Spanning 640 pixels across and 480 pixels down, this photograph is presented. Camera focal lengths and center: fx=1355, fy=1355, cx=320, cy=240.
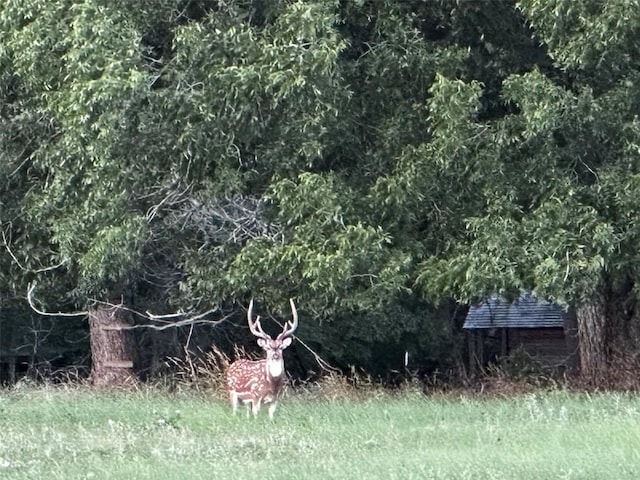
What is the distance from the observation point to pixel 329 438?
522 inches

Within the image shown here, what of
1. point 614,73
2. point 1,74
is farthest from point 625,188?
point 1,74

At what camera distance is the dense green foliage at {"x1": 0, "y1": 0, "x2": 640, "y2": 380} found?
15.9m

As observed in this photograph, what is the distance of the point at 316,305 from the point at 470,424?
390 cm

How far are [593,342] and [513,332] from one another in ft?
53.1

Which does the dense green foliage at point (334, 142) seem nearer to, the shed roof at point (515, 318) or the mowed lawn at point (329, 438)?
the mowed lawn at point (329, 438)

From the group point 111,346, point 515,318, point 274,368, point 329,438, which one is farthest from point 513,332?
point 329,438

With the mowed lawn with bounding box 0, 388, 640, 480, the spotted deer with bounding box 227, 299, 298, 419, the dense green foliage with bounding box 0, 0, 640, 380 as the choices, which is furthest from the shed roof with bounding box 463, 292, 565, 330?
the spotted deer with bounding box 227, 299, 298, 419

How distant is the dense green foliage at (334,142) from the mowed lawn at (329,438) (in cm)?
161

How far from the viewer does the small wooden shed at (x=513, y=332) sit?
3391 cm

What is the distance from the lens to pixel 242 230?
17688mm

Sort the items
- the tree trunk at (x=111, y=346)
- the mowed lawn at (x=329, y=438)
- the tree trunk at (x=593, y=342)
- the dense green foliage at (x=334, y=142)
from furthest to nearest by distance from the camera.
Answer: the tree trunk at (x=111, y=346) → the tree trunk at (x=593, y=342) → the dense green foliage at (x=334, y=142) → the mowed lawn at (x=329, y=438)

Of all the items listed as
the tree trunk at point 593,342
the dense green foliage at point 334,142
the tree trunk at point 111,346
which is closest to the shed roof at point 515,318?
the tree trunk at point 593,342

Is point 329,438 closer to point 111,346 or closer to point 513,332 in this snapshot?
point 111,346

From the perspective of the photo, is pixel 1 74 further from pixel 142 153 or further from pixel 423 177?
pixel 423 177
